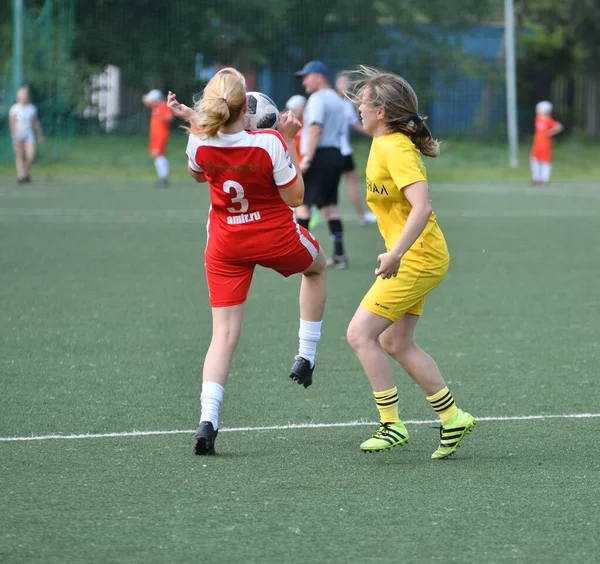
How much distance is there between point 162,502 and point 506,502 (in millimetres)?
1402

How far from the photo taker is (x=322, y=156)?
13.8 meters

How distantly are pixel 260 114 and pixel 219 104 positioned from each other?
0.53 m

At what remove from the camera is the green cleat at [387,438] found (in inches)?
224

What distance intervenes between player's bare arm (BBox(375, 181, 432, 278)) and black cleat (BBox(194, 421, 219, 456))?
1.11m

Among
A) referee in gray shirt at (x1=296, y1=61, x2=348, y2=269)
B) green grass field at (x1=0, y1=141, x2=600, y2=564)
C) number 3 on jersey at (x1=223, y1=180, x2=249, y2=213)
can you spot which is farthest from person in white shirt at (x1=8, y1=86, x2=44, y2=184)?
number 3 on jersey at (x1=223, y1=180, x2=249, y2=213)

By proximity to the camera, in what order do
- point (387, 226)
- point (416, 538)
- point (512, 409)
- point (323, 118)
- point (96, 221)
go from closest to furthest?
1. point (416, 538)
2. point (387, 226)
3. point (512, 409)
4. point (323, 118)
5. point (96, 221)

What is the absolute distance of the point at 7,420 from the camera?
21.0 feet

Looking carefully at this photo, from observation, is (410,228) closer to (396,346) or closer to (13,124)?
(396,346)

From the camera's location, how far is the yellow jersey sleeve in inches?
209

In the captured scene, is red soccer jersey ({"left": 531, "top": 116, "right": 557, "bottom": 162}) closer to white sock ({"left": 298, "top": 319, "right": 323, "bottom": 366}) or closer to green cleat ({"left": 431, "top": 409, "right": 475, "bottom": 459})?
white sock ({"left": 298, "top": 319, "right": 323, "bottom": 366})

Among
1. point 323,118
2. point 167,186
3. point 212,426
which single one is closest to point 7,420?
point 212,426

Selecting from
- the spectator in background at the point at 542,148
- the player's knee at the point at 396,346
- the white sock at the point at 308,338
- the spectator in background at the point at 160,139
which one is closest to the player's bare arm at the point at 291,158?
the player's knee at the point at 396,346

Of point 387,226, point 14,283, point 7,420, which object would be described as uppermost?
point 387,226

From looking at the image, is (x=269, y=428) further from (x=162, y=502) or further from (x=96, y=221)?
(x=96, y=221)
